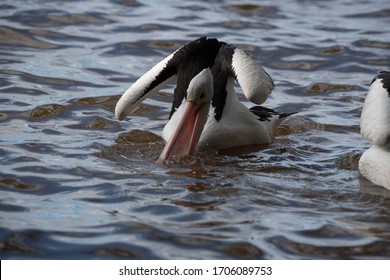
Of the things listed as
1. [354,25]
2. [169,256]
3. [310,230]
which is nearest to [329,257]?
[310,230]

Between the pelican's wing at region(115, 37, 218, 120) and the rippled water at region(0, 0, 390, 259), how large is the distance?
0.29 meters

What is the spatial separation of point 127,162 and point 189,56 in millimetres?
1021

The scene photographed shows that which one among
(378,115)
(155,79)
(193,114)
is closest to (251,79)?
(193,114)

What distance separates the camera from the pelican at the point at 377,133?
19.3 feet

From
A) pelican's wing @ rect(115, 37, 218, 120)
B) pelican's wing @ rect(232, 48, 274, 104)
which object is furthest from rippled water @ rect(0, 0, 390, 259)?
pelican's wing @ rect(232, 48, 274, 104)

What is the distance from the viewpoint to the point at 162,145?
6.91 meters

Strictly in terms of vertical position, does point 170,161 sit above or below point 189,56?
below

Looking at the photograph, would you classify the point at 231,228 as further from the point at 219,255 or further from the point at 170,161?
the point at 170,161

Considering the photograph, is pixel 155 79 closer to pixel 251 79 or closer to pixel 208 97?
pixel 208 97

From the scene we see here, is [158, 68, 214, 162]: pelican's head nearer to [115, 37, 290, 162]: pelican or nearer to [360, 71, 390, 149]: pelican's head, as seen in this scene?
[115, 37, 290, 162]: pelican

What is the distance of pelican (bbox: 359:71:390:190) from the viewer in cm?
589

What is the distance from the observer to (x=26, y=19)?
10.3 metres
